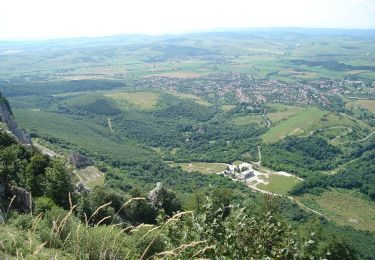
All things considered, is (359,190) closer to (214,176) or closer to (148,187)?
(214,176)

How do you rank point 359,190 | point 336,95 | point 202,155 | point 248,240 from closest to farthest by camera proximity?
point 248,240 → point 359,190 → point 202,155 → point 336,95

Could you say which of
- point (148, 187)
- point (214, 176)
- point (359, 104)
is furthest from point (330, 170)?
point (359, 104)

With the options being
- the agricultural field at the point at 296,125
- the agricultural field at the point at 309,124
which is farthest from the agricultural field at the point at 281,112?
the agricultural field at the point at 309,124

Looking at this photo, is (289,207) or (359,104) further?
(359,104)

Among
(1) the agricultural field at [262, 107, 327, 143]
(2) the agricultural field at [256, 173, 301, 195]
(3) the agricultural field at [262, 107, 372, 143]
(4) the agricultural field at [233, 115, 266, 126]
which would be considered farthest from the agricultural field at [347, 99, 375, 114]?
(2) the agricultural field at [256, 173, 301, 195]

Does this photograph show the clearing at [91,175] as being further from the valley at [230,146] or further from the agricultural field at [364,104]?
the agricultural field at [364,104]

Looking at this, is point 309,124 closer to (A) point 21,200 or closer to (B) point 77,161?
(B) point 77,161

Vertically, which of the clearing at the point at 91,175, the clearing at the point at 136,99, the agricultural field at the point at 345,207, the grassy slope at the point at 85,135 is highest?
the clearing at the point at 91,175

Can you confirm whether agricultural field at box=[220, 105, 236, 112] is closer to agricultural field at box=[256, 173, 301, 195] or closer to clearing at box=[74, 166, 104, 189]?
agricultural field at box=[256, 173, 301, 195]

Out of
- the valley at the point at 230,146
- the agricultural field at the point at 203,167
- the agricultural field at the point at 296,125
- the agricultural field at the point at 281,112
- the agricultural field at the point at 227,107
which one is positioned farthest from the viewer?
the agricultural field at the point at 227,107

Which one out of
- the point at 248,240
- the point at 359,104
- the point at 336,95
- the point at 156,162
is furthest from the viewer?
the point at 336,95
